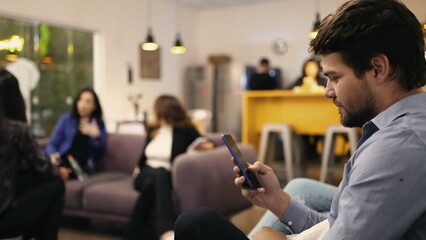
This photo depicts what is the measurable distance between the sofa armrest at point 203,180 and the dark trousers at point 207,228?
169 centimetres

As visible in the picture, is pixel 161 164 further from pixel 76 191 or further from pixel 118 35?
pixel 118 35

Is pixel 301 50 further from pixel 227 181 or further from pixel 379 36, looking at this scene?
pixel 379 36

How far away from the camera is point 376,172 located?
881mm

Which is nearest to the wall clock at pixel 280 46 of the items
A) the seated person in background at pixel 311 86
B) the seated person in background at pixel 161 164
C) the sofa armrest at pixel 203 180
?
the seated person in background at pixel 311 86

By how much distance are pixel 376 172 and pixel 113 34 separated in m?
6.32

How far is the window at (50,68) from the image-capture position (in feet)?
18.0

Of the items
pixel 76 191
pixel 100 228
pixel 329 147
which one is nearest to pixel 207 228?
pixel 76 191

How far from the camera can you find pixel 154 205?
300cm

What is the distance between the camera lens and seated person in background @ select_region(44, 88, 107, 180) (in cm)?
362

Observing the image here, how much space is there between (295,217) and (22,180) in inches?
58.0

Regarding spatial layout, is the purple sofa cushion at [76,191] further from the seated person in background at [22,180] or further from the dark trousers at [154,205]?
the seated person in background at [22,180]

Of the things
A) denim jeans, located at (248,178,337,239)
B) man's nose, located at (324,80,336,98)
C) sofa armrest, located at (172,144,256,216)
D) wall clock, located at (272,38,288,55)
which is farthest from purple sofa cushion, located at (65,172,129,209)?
wall clock, located at (272,38,288,55)

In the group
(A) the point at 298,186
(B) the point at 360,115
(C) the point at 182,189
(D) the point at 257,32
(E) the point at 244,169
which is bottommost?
(C) the point at 182,189

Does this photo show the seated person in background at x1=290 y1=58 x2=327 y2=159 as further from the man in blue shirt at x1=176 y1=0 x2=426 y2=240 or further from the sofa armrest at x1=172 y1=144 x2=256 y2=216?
the man in blue shirt at x1=176 y1=0 x2=426 y2=240
